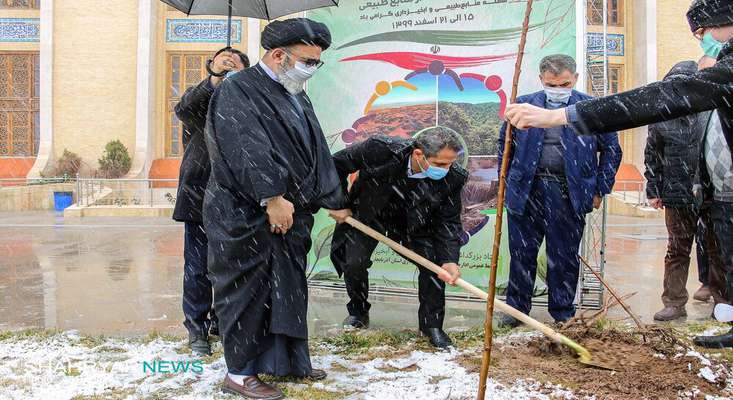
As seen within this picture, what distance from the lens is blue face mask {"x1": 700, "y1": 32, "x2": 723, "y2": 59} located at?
2732 millimetres

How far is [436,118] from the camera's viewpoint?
4.80 metres

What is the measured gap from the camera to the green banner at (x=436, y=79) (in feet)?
14.9

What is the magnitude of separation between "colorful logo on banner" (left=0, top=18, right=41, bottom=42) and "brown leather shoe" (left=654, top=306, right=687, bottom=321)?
2053 centimetres

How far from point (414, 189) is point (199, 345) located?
151 centimetres

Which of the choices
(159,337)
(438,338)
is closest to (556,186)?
(438,338)

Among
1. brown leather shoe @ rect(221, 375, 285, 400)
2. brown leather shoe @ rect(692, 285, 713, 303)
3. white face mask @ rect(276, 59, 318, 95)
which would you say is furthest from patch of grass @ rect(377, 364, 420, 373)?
brown leather shoe @ rect(692, 285, 713, 303)

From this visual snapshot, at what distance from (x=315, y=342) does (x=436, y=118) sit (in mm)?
2004

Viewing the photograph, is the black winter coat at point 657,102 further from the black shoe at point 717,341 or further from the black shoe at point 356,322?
the black shoe at point 356,322

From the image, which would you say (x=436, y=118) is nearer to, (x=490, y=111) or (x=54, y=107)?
(x=490, y=111)

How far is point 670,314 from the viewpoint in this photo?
4.31 metres

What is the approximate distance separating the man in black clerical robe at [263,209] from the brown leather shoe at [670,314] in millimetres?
2659

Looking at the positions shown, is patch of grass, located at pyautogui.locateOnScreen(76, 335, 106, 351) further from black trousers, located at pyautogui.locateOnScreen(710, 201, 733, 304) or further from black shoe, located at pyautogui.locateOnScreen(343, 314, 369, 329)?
black trousers, located at pyautogui.locateOnScreen(710, 201, 733, 304)

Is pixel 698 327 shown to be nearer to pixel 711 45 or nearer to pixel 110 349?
pixel 711 45

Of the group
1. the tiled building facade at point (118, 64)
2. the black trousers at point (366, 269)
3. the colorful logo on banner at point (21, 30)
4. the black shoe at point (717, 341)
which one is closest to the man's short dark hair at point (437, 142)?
the black trousers at point (366, 269)
